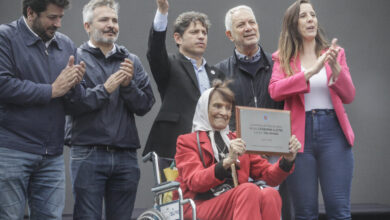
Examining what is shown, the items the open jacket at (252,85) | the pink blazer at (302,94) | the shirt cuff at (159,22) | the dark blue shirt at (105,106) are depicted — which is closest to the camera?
the pink blazer at (302,94)

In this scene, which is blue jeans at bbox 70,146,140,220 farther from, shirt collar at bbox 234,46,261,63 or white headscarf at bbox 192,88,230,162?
shirt collar at bbox 234,46,261,63

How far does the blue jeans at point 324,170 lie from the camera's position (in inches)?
103

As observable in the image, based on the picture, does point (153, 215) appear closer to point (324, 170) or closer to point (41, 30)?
point (324, 170)

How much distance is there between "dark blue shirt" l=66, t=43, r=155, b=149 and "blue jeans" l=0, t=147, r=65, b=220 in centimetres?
33

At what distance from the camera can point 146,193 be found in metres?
5.25

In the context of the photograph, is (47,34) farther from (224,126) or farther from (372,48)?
(372,48)

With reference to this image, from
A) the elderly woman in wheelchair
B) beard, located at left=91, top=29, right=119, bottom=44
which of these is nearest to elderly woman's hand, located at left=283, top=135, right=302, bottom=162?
the elderly woman in wheelchair

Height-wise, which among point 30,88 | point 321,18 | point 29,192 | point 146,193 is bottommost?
point 146,193

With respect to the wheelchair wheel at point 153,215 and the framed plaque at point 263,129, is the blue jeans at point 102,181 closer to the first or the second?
the wheelchair wheel at point 153,215

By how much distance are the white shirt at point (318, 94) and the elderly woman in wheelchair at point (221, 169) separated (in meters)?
0.34

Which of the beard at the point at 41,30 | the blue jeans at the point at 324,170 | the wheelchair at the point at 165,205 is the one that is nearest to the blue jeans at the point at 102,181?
the wheelchair at the point at 165,205

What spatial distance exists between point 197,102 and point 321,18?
3.19 meters

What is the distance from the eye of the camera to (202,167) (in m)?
2.57

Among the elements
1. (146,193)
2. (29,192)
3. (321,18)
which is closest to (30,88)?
(29,192)
